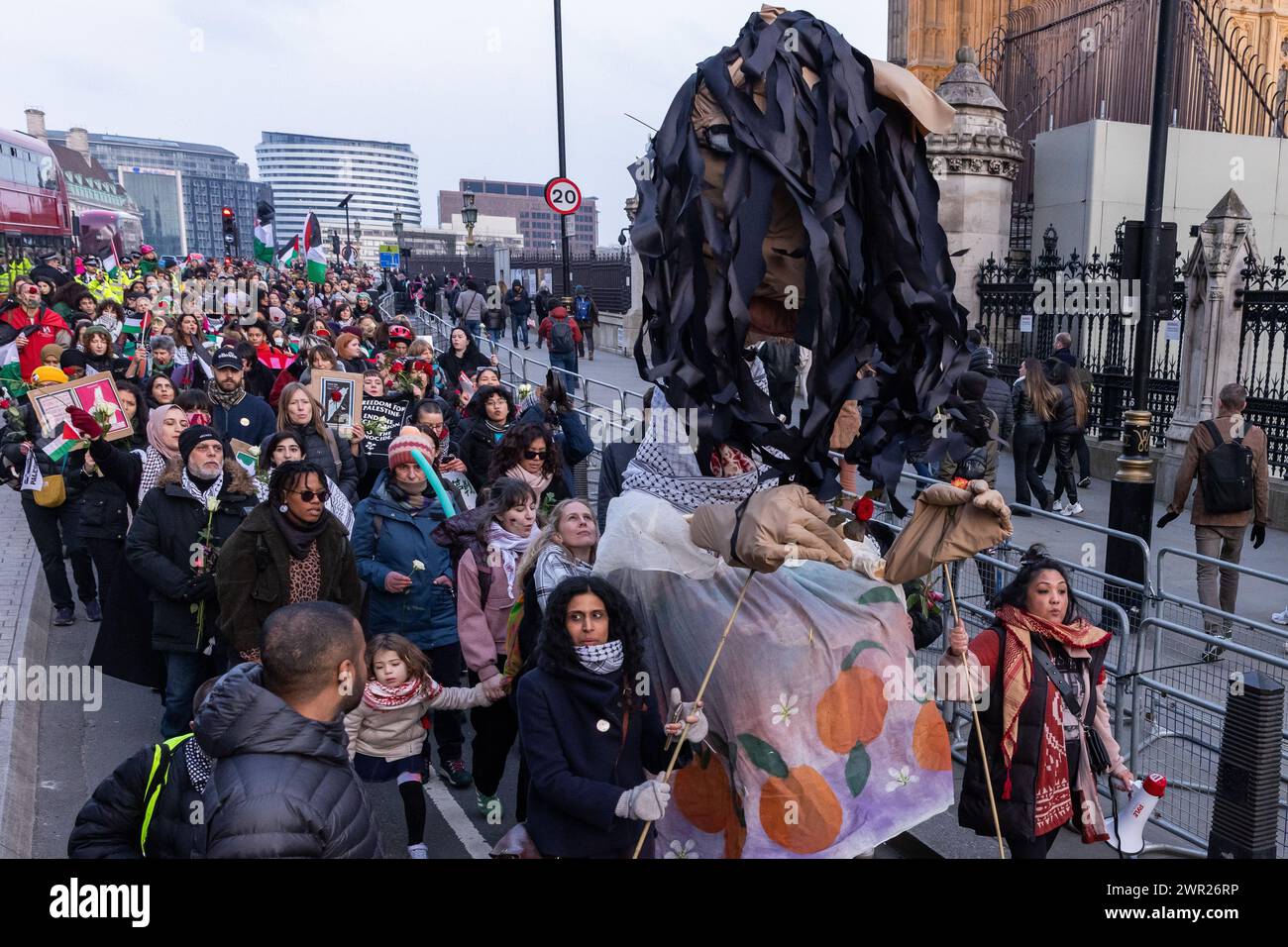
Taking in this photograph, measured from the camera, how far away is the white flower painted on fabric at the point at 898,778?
3.65 m

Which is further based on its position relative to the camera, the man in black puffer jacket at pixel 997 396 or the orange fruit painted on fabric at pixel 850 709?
the man in black puffer jacket at pixel 997 396

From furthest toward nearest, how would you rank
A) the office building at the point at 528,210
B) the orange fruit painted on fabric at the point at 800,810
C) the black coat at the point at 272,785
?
1. the office building at the point at 528,210
2. the orange fruit painted on fabric at the point at 800,810
3. the black coat at the point at 272,785

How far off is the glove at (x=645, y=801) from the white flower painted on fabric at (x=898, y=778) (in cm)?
78

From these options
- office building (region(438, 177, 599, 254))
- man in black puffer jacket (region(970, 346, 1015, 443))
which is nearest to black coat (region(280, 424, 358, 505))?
man in black puffer jacket (region(970, 346, 1015, 443))

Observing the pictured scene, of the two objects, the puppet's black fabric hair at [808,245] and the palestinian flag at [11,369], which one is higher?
the puppet's black fabric hair at [808,245]

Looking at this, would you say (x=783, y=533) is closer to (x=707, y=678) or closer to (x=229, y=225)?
(x=707, y=678)

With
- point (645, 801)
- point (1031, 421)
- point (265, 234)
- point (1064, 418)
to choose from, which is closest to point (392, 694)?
point (645, 801)

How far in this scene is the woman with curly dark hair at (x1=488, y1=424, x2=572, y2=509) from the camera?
6180 mm

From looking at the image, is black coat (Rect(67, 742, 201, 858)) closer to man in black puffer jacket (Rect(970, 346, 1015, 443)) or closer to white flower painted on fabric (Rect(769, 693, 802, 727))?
white flower painted on fabric (Rect(769, 693, 802, 727))

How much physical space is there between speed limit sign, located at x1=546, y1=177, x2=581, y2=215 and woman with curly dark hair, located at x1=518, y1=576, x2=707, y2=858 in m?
12.8

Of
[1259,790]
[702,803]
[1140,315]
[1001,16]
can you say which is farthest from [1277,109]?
[702,803]

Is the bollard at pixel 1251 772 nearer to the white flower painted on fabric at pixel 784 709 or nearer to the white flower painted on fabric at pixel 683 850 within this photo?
the white flower painted on fabric at pixel 784 709

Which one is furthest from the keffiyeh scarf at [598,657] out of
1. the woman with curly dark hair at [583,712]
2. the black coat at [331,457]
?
the black coat at [331,457]

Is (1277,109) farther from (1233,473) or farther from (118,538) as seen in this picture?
(118,538)
